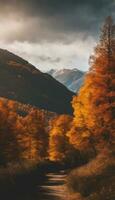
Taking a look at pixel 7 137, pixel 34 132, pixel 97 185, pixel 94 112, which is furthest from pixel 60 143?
pixel 97 185

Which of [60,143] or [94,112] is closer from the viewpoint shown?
[94,112]

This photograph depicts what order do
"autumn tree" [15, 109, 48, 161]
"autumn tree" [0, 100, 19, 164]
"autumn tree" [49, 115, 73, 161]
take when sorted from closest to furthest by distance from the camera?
1. "autumn tree" [0, 100, 19, 164]
2. "autumn tree" [15, 109, 48, 161]
3. "autumn tree" [49, 115, 73, 161]

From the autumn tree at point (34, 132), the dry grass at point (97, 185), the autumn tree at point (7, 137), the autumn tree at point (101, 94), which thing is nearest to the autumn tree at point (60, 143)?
the autumn tree at point (34, 132)

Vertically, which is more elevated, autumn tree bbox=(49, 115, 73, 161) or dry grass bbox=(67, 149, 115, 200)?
autumn tree bbox=(49, 115, 73, 161)

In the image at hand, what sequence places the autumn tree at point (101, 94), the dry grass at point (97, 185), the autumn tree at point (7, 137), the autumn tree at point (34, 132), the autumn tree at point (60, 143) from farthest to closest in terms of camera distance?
the autumn tree at point (60, 143), the autumn tree at point (34, 132), the autumn tree at point (7, 137), the autumn tree at point (101, 94), the dry grass at point (97, 185)

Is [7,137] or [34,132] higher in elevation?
[34,132]

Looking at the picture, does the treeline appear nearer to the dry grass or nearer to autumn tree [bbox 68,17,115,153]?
autumn tree [bbox 68,17,115,153]

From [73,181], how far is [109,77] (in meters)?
11.3

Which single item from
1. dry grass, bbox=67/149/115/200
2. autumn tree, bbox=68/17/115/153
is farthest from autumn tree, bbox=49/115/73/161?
dry grass, bbox=67/149/115/200

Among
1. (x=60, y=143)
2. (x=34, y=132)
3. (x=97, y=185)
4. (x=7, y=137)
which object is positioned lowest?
(x=97, y=185)

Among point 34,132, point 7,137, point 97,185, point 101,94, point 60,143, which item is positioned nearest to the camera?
point 97,185

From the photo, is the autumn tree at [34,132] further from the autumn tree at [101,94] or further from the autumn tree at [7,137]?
the autumn tree at [101,94]

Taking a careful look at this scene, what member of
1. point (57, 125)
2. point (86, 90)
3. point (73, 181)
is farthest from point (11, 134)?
point (57, 125)

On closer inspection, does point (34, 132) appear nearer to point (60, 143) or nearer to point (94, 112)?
point (60, 143)
